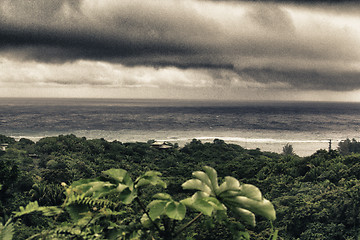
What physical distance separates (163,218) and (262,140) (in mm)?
57906

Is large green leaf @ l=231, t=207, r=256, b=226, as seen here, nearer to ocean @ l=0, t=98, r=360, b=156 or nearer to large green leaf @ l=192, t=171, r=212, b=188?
large green leaf @ l=192, t=171, r=212, b=188

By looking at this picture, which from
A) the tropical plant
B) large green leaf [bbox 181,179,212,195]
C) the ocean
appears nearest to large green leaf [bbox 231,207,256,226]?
the tropical plant

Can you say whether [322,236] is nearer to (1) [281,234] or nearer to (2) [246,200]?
(1) [281,234]

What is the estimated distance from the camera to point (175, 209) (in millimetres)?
886

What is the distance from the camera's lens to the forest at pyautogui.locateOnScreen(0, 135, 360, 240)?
3.14 feet

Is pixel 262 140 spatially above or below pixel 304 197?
below

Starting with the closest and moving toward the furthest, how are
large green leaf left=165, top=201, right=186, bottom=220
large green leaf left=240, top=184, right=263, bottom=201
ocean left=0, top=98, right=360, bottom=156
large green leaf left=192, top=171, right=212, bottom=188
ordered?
large green leaf left=165, top=201, right=186, bottom=220
large green leaf left=240, top=184, right=263, bottom=201
large green leaf left=192, top=171, right=212, bottom=188
ocean left=0, top=98, right=360, bottom=156

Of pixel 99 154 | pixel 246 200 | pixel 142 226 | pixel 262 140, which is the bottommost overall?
pixel 262 140

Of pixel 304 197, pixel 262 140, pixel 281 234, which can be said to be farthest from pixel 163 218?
pixel 262 140

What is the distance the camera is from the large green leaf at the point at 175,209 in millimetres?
850

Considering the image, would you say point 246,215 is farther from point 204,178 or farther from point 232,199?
point 204,178

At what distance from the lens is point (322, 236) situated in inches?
261

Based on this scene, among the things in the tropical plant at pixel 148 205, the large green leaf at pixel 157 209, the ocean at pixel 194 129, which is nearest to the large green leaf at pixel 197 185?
the tropical plant at pixel 148 205

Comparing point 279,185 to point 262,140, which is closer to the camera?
point 279,185
